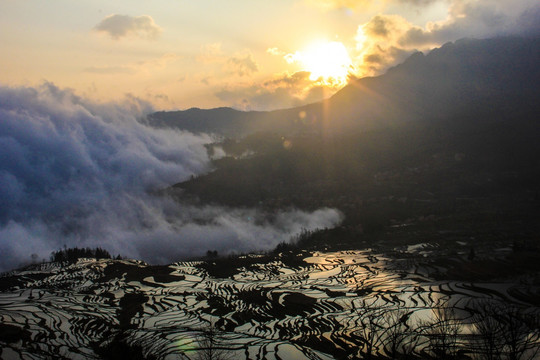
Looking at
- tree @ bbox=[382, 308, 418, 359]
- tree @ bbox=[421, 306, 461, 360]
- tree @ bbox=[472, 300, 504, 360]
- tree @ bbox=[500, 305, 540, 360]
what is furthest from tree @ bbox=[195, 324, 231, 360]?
tree @ bbox=[500, 305, 540, 360]

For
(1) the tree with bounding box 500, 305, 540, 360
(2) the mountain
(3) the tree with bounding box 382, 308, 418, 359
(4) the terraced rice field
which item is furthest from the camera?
(4) the terraced rice field

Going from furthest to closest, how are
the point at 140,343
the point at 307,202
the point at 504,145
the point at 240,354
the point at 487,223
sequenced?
1. the point at 504,145
2. the point at 307,202
3. the point at 487,223
4. the point at 140,343
5. the point at 240,354

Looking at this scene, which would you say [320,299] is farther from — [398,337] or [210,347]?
[210,347]

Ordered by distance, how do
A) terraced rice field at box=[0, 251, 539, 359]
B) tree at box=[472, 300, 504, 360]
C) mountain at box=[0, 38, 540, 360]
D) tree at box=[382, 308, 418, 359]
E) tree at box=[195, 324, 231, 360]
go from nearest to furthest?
1. tree at box=[472, 300, 504, 360]
2. tree at box=[382, 308, 418, 359]
3. tree at box=[195, 324, 231, 360]
4. mountain at box=[0, 38, 540, 360]
5. terraced rice field at box=[0, 251, 539, 359]

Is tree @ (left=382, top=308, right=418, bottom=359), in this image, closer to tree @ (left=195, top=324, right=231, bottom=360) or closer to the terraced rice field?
the terraced rice field

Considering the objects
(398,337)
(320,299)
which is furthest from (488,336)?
(320,299)

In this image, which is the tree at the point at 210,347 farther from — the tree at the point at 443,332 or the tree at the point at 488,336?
the tree at the point at 488,336

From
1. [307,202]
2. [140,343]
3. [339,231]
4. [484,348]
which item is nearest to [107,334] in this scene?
[140,343]

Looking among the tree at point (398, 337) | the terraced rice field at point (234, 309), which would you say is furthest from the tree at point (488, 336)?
the tree at point (398, 337)

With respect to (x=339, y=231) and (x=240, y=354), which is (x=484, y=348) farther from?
(x=339, y=231)
